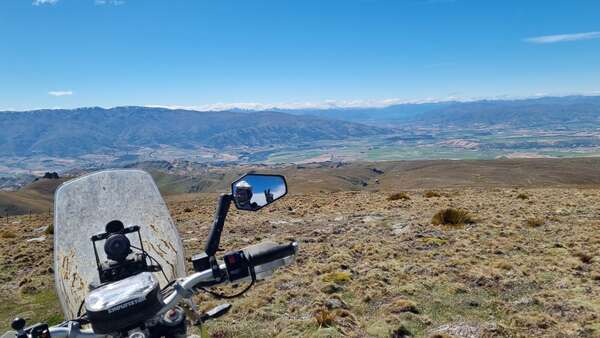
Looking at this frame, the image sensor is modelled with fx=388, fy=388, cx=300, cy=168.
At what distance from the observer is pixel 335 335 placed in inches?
279

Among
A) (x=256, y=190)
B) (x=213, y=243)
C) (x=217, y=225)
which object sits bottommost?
(x=213, y=243)

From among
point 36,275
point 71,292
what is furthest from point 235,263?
point 36,275

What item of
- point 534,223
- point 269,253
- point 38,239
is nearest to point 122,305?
point 269,253

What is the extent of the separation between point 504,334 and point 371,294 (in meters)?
3.03

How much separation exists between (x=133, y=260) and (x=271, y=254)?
3.87 feet

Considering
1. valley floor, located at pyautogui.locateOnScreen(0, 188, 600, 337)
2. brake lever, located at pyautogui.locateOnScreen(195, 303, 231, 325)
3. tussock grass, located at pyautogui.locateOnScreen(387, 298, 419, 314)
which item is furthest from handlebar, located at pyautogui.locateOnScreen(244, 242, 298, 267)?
tussock grass, located at pyautogui.locateOnScreen(387, 298, 419, 314)

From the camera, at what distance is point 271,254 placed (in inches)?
132

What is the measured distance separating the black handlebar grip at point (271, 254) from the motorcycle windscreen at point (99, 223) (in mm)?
1278

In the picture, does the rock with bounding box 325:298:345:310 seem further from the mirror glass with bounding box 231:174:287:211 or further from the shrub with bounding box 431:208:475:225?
the shrub with bounding box 431:208:475:225

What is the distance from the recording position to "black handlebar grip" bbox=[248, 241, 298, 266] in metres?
3.24

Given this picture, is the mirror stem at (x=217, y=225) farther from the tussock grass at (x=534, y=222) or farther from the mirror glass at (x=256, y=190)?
the tussock grass at (x=534, y=222)

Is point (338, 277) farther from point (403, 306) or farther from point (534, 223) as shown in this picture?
point (534, 223)

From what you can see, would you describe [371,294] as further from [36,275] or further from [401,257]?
[36,275]

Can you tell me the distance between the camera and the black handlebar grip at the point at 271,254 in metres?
3.24
